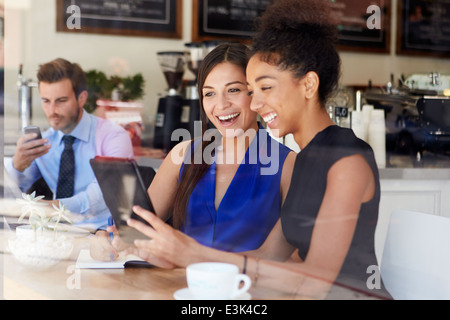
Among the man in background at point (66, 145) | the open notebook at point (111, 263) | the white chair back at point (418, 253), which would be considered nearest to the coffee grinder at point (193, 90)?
the man in background at point (66, 145)

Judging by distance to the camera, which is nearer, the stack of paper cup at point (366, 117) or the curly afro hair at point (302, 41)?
the curly afro hair at point (302, 41)

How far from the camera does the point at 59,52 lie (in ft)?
3.37

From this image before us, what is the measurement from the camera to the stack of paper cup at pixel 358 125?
957 millimetres

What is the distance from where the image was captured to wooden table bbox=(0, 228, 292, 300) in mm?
829

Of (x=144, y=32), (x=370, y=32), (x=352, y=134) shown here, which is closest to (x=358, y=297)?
(x=352, y=134)

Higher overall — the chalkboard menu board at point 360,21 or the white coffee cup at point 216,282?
the chalkboard menu board at point 360,21

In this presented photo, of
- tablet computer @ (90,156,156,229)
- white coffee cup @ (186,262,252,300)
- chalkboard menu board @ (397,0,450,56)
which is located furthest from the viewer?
chalkboard menu board @ (397,0,450,56)

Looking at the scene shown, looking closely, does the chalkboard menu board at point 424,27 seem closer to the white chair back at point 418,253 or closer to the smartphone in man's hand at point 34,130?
the white chair back at point 418,253

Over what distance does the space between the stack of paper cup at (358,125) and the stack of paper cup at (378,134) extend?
3cm

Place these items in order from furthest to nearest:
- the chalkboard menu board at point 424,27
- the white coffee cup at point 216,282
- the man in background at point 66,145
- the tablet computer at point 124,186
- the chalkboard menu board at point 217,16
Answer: the chalkboard menu board at point 217,16 < the chalkboard menu board at point 424,27 < the man in background at point 66,145 < the tablet computer at point 124,186 < the white coffee cup at point 216,282

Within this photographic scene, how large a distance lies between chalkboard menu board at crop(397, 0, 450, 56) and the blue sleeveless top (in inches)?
20.3

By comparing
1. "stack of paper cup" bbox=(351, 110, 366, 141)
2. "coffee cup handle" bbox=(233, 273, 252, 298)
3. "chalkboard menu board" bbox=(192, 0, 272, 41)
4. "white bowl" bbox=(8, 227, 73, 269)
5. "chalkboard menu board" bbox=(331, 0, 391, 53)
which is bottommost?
"coffee cup handle" bbox=(233, 273, 252, 298)

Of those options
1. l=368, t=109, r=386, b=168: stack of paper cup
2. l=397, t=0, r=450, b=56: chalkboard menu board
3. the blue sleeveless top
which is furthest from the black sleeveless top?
l=397, t=0, r=450, b=56: chalkboard menu board

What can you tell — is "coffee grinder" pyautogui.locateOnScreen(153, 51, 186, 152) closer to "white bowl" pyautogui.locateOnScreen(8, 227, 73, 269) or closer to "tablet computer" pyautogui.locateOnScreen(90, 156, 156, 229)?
"tablet computer" pyautogui.locateOnScreen(90, 156, 156, 229)
